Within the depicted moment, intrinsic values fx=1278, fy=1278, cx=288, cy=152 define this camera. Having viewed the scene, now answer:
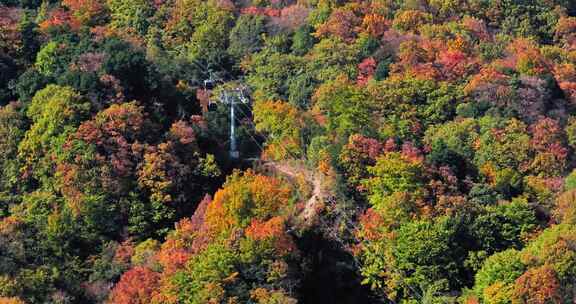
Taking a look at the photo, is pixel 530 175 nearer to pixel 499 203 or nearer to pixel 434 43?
pixel 499 203

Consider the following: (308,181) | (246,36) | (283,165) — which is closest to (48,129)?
(283,165)

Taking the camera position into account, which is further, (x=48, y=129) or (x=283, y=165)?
(x=283, y=165)

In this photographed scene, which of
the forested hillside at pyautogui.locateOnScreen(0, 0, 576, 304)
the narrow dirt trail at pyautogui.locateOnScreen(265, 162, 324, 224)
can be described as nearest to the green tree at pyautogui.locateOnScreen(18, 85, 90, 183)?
the forested hillside at pyautogui.locateOnScreen(0, 0, 576, 304)

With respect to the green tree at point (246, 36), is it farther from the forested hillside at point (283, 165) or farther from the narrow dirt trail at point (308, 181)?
the narrow dirt trail at point (308, 181)

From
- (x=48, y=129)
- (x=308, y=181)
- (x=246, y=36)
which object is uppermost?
(x=48, y=129)

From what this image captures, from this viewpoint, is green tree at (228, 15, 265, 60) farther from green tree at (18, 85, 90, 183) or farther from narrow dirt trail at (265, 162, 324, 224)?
green tree at (18, 85, 90, 183)

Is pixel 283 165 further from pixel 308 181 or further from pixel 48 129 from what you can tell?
pixel 48 129
